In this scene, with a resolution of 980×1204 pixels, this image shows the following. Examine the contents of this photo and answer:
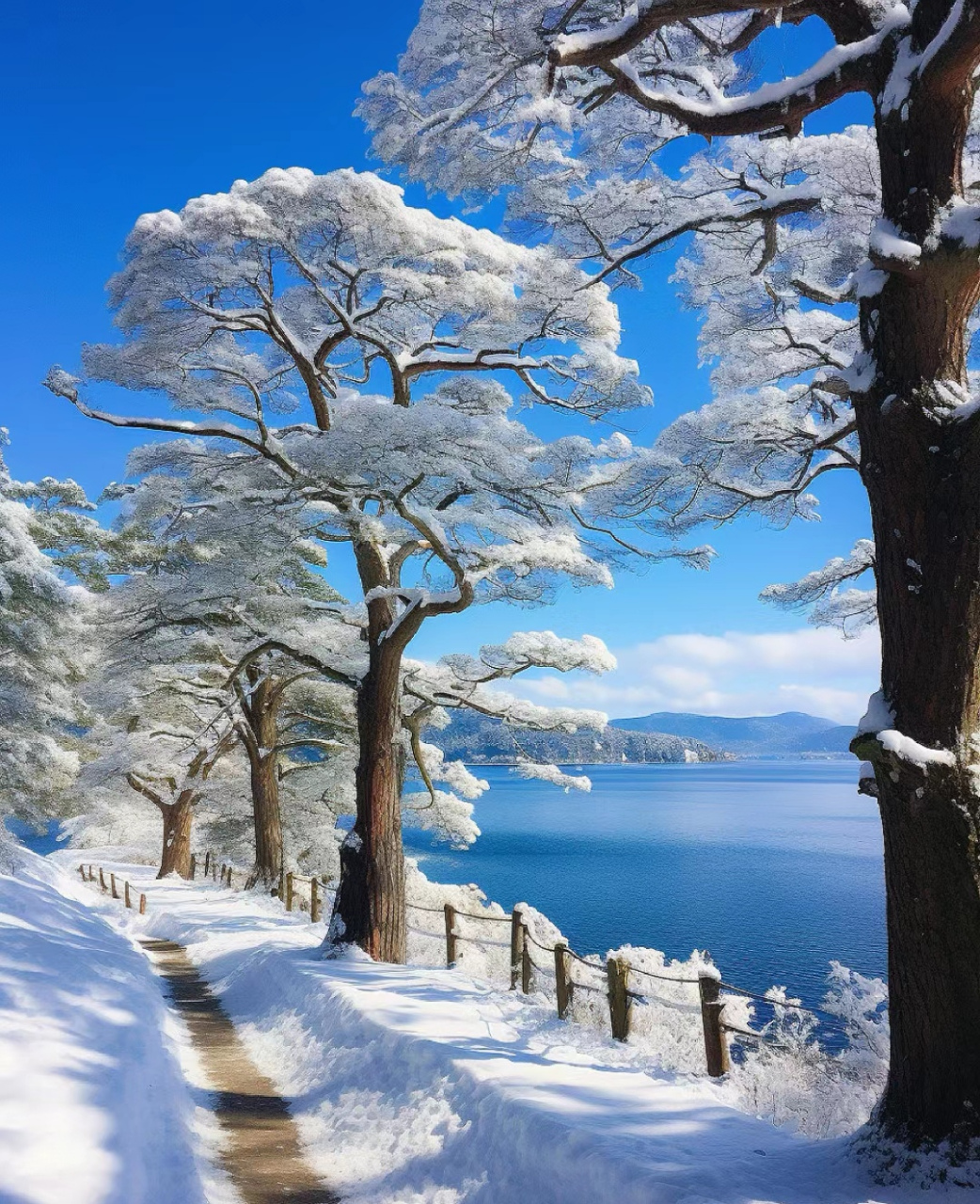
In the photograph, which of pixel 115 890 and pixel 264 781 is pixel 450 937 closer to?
pixel 264 781

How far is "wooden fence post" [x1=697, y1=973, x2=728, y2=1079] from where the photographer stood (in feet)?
20.8

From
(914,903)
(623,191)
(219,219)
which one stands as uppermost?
(219,219)

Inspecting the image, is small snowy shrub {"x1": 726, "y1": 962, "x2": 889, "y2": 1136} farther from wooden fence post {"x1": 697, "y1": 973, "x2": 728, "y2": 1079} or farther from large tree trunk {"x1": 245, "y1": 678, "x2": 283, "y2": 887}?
large tree trunk {"x1": 245, "y1": 678, "x2": 283, "y2": 887}

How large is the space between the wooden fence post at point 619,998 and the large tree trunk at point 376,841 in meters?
4.07

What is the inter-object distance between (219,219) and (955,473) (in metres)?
7.14

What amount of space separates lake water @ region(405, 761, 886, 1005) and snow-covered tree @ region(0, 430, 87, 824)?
12.9 m

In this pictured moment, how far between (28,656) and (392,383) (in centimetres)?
586

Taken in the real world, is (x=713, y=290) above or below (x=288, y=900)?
above

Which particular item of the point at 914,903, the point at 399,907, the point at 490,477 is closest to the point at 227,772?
the point at 399,907

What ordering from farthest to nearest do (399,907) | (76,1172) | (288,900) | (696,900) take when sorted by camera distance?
(696,900) → (288,900) → (399,907) → (76,1172)

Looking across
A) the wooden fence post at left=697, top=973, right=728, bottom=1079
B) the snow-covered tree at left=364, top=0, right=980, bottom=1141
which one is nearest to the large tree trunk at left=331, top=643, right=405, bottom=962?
the wooden fence post at left=697, top=973, right=728, bottom=1079

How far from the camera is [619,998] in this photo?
7.15 metres

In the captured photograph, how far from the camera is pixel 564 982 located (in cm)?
775

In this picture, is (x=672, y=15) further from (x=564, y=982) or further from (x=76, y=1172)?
(x=564, y=982)
